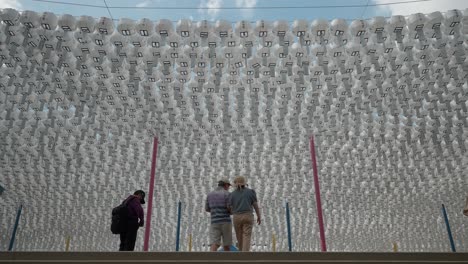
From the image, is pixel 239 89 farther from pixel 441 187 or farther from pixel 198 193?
pixel 441 187

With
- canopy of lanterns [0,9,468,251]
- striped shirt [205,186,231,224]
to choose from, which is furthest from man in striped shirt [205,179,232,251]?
canopy of lanterns [0,9,468,251]

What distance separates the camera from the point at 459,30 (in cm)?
762

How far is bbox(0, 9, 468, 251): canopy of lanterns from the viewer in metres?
7.67

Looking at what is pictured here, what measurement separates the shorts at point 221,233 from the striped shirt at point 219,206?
66mm

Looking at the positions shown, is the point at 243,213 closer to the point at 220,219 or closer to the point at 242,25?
the point at 220,219

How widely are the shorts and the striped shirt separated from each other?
66 millimetres

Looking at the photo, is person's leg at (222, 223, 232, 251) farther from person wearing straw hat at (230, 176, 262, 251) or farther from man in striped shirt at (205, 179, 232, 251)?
person wearing straw hat at (230, 176, 262, 251)

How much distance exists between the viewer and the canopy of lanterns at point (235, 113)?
7672 mm
